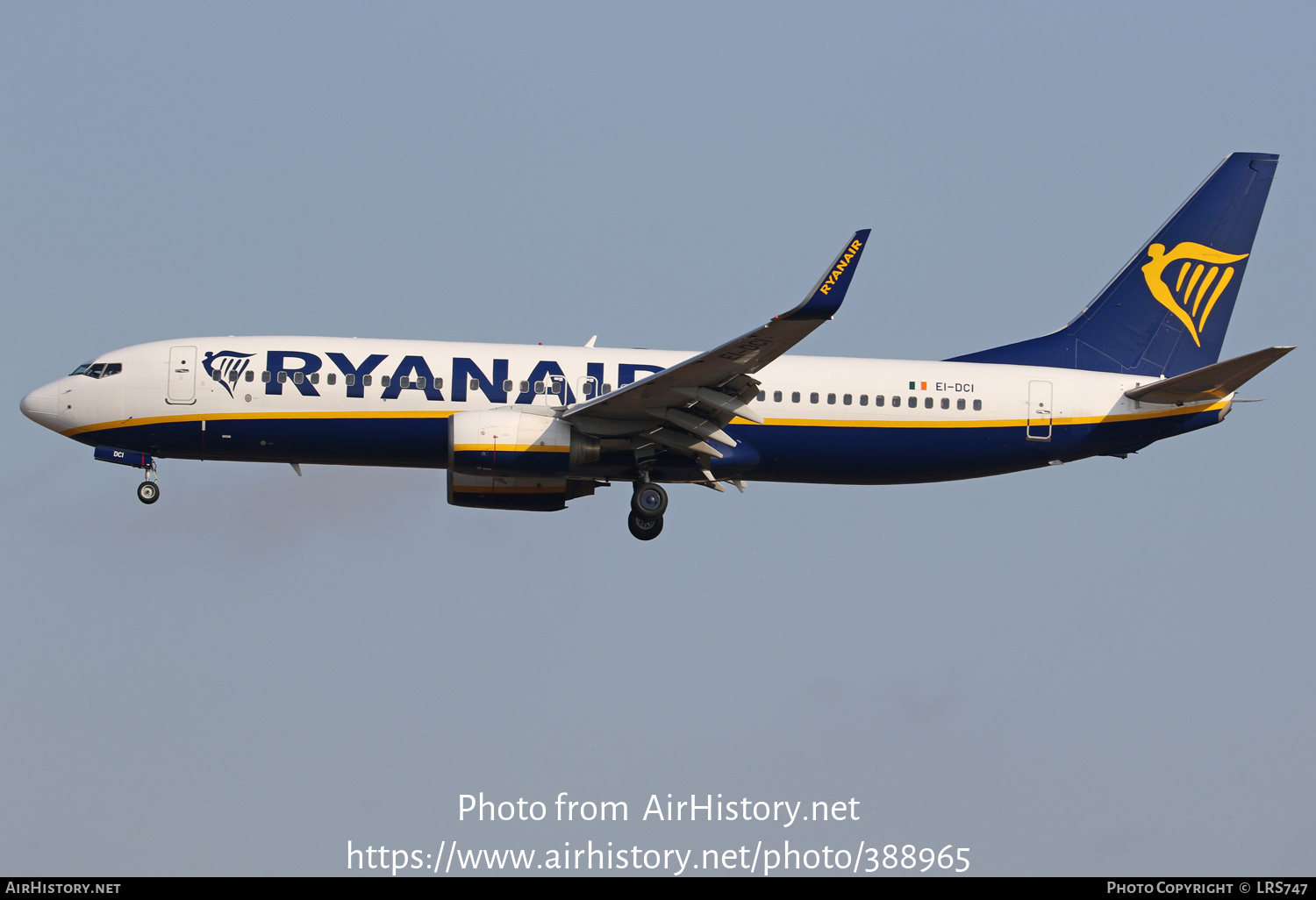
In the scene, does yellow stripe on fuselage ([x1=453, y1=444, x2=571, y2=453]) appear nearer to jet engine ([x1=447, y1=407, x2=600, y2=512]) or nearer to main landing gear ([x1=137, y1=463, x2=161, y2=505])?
jet engine ([x1=447, y1=407, x2=600, y2=512])

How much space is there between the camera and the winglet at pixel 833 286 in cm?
2973

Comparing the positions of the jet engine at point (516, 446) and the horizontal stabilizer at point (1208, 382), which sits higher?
the horizontal stabilizer at point (1208, 382)

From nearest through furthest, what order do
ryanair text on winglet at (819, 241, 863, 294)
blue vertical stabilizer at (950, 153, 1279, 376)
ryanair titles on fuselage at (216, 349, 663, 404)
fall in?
ryanair text on winglet at (819, 241, 863, 294) → ryanair titles on fuselage at (216, 349, 663, 404) → blue vertical stabilizer at (950, 153, 1279, 376)

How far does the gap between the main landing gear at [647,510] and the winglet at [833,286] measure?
6691 mm

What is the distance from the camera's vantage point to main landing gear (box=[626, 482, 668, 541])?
3547cm

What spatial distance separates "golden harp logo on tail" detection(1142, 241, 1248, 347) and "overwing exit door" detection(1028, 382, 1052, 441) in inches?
217

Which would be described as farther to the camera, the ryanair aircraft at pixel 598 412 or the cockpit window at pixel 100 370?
the cockpit window at pixel 100 370

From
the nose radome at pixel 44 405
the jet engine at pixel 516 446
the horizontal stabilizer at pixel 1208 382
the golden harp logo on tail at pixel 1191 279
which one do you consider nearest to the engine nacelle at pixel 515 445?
the jet engine at pixel 516 446

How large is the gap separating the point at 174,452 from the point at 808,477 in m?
14.4

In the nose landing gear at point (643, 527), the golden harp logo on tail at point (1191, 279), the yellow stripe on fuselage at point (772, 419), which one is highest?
the golden harp logo on tail at point (1191, 279)

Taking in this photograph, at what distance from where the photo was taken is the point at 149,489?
36.3 m

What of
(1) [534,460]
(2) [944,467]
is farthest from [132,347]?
(2) [944,467]

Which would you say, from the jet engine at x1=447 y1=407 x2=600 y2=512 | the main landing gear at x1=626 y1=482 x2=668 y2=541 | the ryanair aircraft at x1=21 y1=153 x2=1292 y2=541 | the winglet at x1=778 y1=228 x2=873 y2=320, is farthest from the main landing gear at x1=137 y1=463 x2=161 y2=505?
the winglet at x1=778 y1=228 x2=873 y2=320

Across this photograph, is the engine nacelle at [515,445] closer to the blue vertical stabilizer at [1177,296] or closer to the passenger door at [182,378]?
the passenger door at [182,378]
